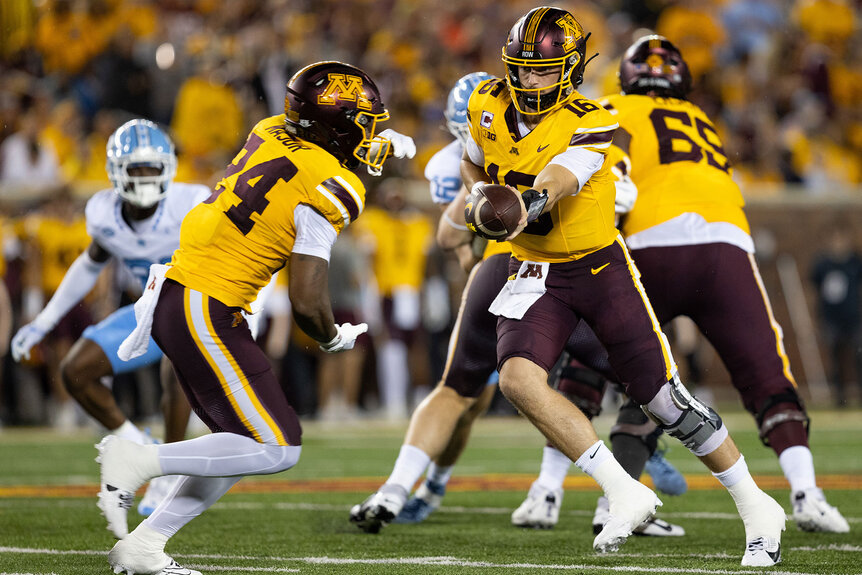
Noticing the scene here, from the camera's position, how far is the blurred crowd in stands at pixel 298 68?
1228cm

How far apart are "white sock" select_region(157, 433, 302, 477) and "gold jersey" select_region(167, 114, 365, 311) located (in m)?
0.49

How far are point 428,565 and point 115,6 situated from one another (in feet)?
36.0

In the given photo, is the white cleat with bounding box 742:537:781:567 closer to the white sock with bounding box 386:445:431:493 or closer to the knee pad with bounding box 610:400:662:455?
the knee pad with bounding box 610:400:662:455

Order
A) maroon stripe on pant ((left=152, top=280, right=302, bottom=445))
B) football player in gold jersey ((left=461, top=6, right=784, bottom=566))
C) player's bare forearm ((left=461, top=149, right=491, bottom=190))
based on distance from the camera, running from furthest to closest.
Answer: player's bare forearm ((left=461, top=149, right=491, bottom=190))
football player in gold jersey ((left=461, top=6, right=784, bottom=566))
maroon stripe on pant ((left=152, top=280, right=302, bottom=445))

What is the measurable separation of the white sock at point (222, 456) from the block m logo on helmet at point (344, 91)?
3.95ft

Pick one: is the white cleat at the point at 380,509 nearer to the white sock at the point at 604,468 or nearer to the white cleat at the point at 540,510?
the white cleat at the point at 540,510

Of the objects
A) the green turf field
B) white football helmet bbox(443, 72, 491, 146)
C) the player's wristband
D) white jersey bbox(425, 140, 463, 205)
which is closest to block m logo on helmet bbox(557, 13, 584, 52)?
the player's wristband

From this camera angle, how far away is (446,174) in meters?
6.02

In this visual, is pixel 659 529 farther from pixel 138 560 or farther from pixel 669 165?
pixel 138 560

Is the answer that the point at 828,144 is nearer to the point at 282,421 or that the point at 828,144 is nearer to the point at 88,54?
the point at 88,54

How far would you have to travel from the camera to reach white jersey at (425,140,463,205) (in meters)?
6.02

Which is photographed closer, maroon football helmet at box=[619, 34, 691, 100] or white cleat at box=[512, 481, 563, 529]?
white cleat at box=[512, 481, 563, 529]

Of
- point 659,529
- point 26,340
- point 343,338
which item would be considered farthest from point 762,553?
point 26,340

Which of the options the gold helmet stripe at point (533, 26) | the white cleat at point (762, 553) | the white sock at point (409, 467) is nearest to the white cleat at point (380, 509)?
the white sock at point (409, 467)
